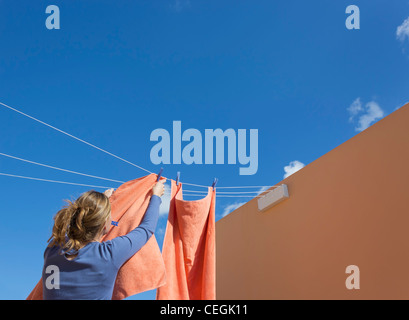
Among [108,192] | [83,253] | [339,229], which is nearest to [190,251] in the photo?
[108,192]

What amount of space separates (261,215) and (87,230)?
7.50ft

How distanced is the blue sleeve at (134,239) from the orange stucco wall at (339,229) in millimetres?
1414

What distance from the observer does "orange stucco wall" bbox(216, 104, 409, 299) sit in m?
2.26

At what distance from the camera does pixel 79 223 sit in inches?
49.6

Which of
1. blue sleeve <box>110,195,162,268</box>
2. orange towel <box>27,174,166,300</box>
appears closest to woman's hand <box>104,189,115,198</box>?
orange towel <box>27,174,166,300</box>

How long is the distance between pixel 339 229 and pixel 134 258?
1.56 m

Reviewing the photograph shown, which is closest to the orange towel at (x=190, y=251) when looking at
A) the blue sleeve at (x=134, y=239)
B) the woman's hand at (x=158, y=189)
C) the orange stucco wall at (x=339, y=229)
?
the woman's hand at (x=158, y=189)

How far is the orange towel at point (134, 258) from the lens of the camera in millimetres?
1588

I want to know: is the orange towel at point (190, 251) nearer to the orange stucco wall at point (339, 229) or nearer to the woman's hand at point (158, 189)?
the woman's hand at point (158, 189)

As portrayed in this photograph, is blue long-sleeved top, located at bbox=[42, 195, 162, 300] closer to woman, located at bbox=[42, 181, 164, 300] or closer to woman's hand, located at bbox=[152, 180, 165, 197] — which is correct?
woman, located at bbox=[42, 181, 164, 300]

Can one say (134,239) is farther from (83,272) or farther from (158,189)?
(158,189)
